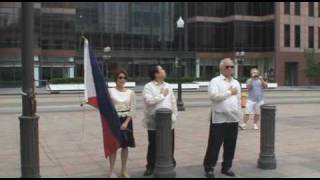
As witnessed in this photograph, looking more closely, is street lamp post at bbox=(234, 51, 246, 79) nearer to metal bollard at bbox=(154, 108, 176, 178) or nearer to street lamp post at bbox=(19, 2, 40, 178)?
metal bollard at bbox=(154, 108, 176, 178)

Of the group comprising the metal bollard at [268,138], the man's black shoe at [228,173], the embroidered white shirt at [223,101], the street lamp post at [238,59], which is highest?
the street lamp post at [238,59]

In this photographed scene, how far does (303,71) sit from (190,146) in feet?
214

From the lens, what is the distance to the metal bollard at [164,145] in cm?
752

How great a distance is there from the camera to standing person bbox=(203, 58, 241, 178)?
7.94 meters

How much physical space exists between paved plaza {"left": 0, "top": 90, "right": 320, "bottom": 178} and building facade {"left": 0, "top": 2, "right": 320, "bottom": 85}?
174ft

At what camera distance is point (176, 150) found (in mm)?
10719

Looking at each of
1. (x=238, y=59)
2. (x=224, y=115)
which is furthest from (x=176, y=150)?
(x=238, y=59)

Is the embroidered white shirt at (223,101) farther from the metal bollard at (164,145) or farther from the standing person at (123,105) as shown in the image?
the standing person at (123,105)

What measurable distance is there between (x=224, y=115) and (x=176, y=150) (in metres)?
2.92

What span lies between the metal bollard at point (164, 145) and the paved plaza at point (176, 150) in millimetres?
493

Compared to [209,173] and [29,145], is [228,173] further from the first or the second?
[29,145]

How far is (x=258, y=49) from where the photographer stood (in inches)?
2985

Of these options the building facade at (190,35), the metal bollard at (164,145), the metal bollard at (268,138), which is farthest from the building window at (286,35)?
the metal bollard at (164,145)

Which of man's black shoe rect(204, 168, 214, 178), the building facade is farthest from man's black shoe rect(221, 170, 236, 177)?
the building facade
